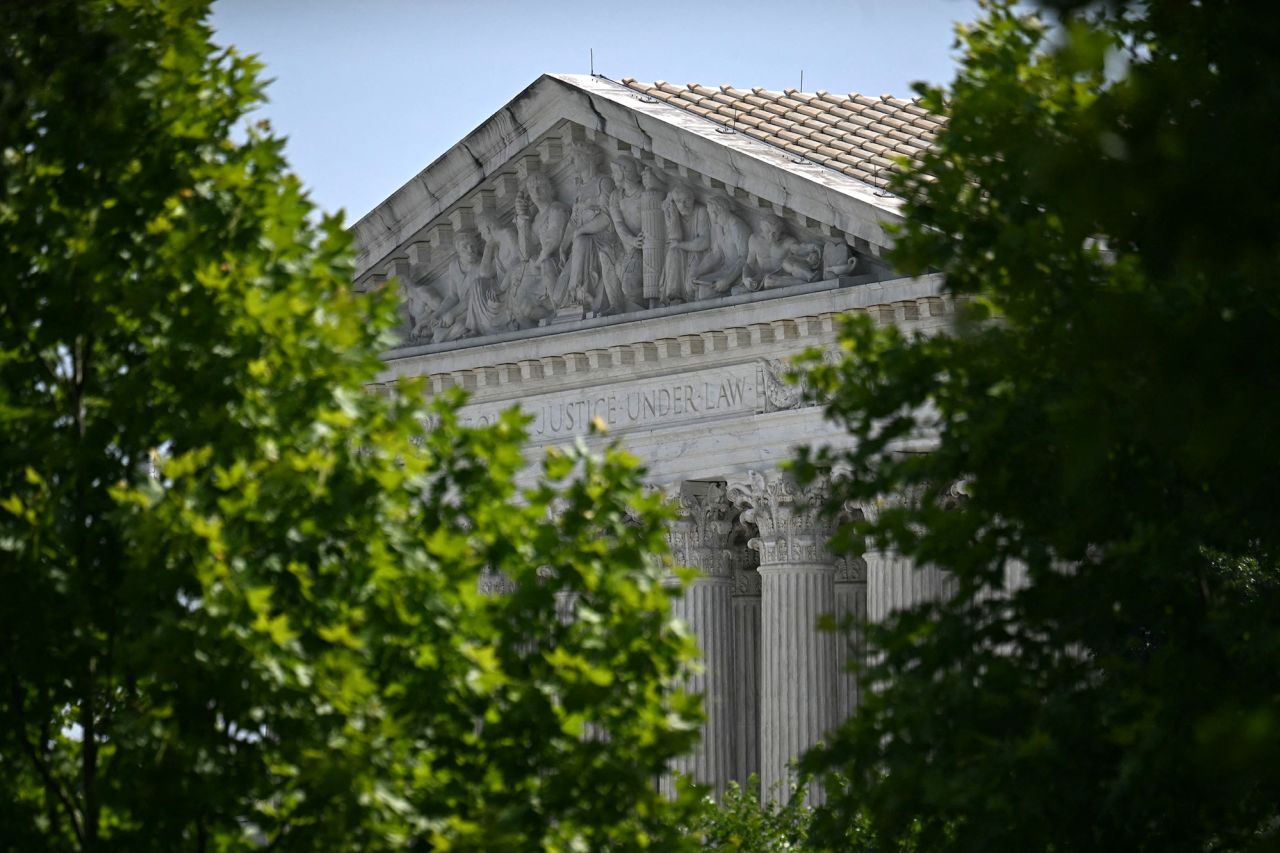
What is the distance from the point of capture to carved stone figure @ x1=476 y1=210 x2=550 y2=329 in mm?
35188

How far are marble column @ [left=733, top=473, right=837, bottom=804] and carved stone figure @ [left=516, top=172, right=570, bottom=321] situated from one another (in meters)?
4.20

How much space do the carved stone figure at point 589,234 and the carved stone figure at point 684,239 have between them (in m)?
1.04

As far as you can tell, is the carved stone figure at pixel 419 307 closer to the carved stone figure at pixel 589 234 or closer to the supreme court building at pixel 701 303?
the supreme court building at pixel 701 303

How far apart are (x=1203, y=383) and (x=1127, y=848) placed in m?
8.15

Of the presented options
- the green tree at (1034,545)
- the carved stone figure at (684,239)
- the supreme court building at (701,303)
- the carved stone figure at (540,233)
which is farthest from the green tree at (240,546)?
the carved stone figure at (540,233)

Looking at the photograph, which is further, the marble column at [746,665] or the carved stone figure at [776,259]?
the marble column at [746,665]

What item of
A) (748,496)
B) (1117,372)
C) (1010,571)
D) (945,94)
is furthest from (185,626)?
(748,496)

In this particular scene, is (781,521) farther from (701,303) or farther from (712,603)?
(701,303)

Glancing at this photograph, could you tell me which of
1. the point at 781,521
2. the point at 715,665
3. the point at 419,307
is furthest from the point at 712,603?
the point at 419,307

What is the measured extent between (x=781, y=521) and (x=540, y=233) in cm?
533

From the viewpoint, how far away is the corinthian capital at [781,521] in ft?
107

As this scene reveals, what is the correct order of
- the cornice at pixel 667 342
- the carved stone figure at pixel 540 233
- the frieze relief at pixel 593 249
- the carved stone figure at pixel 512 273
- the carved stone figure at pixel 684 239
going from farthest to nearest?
the carved stone figure at pixel 512 273, the carved stone figure at pixel 540 233, the carved stone figure at pixel 684 239, the frieze relief at pixel 593 249, the cornice at pixel 667 342

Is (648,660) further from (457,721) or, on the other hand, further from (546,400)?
(546,400)

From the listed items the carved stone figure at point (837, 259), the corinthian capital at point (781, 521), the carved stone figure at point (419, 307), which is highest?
the carved stone figure at point (419, 307)
